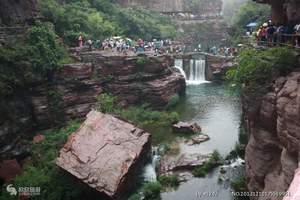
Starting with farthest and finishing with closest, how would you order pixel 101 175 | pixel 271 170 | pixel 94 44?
pixel 94 44
pixel 101 175
pixel 271 170

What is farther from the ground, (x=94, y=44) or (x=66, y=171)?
(x=94, y=44)

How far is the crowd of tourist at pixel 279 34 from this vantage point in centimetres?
1717

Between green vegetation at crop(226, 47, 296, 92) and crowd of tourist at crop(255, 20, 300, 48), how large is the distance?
4.41 feet

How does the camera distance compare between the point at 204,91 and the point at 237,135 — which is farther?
the point at 204,91

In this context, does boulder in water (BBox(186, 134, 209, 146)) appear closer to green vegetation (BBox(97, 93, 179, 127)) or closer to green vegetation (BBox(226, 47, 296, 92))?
green vegetation (BBox(97, 93, 179, 127))

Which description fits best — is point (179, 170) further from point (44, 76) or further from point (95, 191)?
point (44, 76)

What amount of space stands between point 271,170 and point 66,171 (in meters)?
9.74

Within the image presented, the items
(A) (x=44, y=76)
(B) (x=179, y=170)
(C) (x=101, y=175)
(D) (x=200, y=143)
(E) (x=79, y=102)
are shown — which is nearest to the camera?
(C) (x=101, y=175)

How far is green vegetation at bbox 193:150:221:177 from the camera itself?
21.0 metres

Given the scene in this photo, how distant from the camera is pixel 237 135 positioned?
87.6ft

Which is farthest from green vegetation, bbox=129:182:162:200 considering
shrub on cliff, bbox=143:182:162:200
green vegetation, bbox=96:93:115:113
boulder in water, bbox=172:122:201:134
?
green vegetation, bbox=96:93:115:113

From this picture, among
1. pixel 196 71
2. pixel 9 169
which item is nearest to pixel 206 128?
pixel 9 169

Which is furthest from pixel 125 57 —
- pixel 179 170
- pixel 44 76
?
pixel 179 170

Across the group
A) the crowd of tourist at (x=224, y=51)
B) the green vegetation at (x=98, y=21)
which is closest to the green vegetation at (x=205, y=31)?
the green vegetation at (x=98, y=21)
